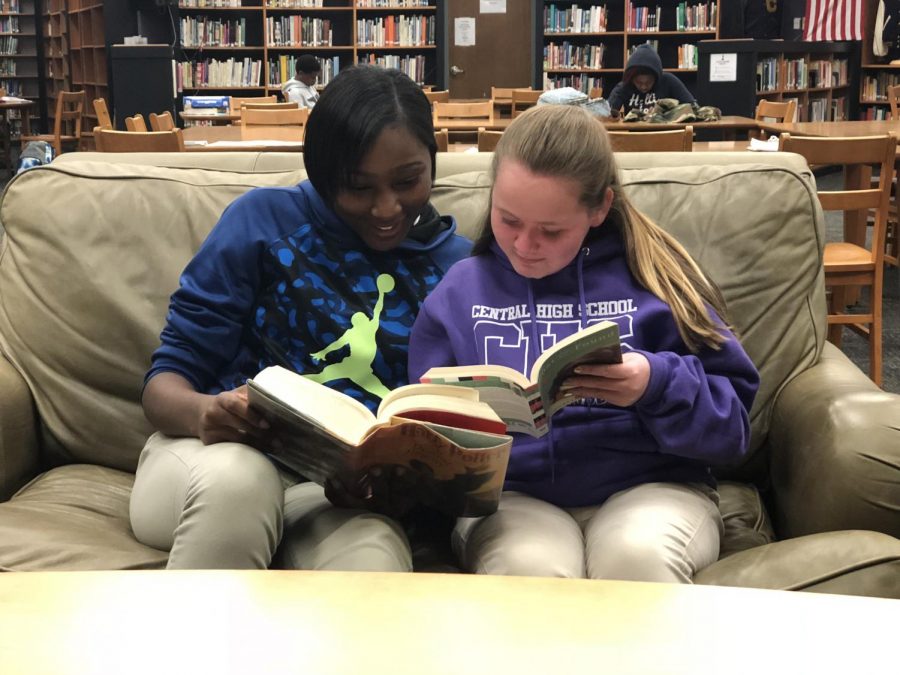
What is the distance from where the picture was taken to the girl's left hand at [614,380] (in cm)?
128

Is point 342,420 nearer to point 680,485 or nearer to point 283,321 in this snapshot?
point 283,321

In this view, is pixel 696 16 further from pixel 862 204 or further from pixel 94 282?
pixel 94 282

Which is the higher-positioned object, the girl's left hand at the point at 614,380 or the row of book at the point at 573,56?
the row of book at the point at 573,56

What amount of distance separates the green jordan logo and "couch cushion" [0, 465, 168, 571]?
35 centimetres

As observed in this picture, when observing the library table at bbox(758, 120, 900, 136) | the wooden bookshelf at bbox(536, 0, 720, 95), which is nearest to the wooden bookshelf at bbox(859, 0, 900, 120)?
the wooden bookshelf at bbox(536, 0, 720, 95)

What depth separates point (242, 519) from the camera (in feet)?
4.03

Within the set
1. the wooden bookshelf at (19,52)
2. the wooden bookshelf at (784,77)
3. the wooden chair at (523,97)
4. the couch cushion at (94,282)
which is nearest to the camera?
the couch cushion at (94,282)

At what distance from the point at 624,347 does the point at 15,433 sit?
0.99 metres

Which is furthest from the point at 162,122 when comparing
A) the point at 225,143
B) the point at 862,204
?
the point at 862,204

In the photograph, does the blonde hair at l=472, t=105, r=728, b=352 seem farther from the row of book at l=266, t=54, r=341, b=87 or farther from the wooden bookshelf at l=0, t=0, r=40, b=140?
the wooden bookshelf at l=0, t=0, r=40, b=140

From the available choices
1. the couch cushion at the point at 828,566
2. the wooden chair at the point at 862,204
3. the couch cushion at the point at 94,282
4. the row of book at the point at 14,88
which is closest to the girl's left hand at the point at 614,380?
the couch cushion at the point at 828,566

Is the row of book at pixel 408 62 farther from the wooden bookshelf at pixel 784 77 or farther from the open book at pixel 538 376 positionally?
the open book at pixel 538 376

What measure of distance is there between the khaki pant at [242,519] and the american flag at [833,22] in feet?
28.7

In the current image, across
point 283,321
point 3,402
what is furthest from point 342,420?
point 3,402
